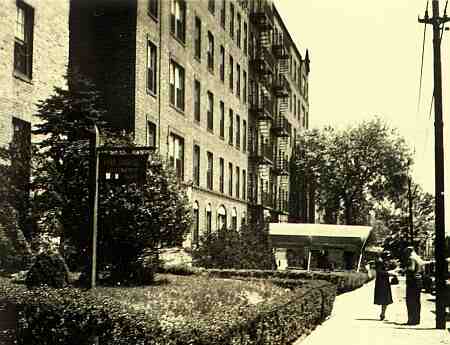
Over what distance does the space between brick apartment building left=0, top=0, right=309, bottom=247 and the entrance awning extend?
11.4 ft

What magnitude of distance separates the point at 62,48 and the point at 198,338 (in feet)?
53.5

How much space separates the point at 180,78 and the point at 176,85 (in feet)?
2.27

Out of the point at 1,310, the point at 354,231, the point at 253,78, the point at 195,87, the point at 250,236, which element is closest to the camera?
the point at 1,310

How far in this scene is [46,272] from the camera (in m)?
14.2

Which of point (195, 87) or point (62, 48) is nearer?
point (62, 48)

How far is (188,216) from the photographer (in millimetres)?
19297

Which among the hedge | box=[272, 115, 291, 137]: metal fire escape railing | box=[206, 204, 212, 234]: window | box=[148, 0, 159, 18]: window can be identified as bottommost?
the hedge

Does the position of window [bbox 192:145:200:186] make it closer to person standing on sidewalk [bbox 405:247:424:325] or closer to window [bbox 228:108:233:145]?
window [bbox 228:108:233:145]

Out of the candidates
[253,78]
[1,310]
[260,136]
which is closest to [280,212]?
[260,136]

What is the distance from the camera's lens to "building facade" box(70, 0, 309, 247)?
86.5 feet

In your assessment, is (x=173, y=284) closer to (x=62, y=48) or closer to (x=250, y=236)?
(x=62, y=48)

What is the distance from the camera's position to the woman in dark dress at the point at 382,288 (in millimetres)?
18203

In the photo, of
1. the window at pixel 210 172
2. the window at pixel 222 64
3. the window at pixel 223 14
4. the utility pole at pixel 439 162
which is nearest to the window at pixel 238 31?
the window at pixel 223 14

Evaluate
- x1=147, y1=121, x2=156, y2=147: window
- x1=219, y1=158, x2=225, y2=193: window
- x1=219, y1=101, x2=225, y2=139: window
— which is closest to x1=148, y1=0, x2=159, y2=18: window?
x1=147, y1=121, x2=156, y2=147: window
